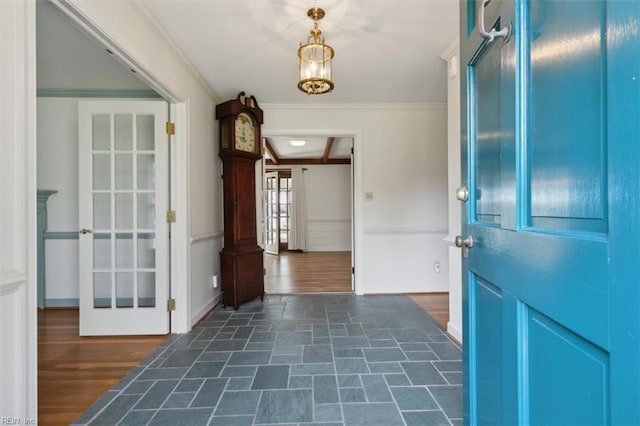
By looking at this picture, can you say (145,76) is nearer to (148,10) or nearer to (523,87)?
(148,10)

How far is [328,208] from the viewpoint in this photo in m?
8.02

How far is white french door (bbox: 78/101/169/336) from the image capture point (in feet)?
8.18

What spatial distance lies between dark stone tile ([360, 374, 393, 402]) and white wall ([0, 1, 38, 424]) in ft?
4.86

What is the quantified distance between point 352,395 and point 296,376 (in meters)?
0.38

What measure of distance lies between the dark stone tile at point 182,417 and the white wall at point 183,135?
1096 millimetres

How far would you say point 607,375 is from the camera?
51cm

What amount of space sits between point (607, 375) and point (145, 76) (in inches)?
103

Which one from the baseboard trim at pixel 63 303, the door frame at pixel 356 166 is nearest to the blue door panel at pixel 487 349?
the door frame at pixel 356 166

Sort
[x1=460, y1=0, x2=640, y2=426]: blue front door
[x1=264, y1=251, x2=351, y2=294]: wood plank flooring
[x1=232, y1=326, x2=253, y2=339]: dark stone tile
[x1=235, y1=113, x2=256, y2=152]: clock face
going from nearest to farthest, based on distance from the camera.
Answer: [x1=460, y1=0, x2=640, y2=426]: blue front door
[x1=232, y1=326, x2=253, y2=339]: dark stone tile
[x1=235, y1=113, x2=256, y2=152]: clock face
[x1=264, y1=251, x2=351, y2=294]: wood plank flooring

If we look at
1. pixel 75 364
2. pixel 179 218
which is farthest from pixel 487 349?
pixel 75 364

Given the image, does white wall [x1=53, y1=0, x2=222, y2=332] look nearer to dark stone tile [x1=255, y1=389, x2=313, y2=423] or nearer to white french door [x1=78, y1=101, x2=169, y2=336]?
white french door [x1=78, y1=101, x2=169, y2=336]

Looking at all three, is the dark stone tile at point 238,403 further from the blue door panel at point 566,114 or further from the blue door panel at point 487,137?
the blue door panel at point 566,114

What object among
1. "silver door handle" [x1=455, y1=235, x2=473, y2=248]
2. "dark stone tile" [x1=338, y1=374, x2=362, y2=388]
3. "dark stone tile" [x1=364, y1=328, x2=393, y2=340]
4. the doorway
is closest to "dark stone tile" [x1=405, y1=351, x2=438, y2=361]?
"dark stone tile" [x1=364, y1=328, x2=393, y2=340]

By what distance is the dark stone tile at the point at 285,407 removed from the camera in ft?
4.88
